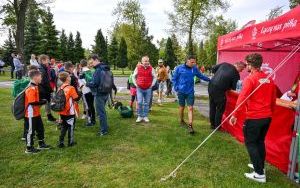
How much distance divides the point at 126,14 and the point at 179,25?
653 inches

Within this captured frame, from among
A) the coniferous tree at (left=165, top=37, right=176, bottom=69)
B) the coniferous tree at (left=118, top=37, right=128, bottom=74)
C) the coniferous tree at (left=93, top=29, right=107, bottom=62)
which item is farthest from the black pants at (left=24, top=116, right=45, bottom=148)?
the coniferous tree at (left=93, top=29, right=107, bottom=62)

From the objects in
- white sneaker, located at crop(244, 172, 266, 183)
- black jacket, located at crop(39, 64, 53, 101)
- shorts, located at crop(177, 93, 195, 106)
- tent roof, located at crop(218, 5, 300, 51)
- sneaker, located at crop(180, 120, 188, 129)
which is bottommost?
white sneaker, located at crop(244, 172, 266, 183)

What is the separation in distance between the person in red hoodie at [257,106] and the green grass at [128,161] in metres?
0.46

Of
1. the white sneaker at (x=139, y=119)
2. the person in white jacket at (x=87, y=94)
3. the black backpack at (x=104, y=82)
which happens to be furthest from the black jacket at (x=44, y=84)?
the white sneaker at (x=139, y=119)

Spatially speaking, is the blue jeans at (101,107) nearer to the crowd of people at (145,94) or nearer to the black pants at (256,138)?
the crowd of people at (145,94)

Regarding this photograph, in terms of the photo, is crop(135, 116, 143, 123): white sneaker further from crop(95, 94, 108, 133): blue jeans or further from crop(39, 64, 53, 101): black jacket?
crop(39, 64, 53, 101): black jacket

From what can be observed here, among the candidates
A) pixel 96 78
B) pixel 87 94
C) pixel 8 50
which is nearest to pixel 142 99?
pixel 87 94

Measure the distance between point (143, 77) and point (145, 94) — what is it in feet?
1.76

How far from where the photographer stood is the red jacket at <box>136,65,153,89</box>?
10141mm

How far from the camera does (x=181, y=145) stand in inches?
309

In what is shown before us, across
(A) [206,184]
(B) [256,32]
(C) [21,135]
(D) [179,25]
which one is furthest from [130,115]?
(D) [179,25]

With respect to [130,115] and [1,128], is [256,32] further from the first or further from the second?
[1,128]

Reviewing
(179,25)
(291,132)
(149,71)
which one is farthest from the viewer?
(179,25)

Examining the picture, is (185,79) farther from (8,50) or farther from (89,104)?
(8,50)
